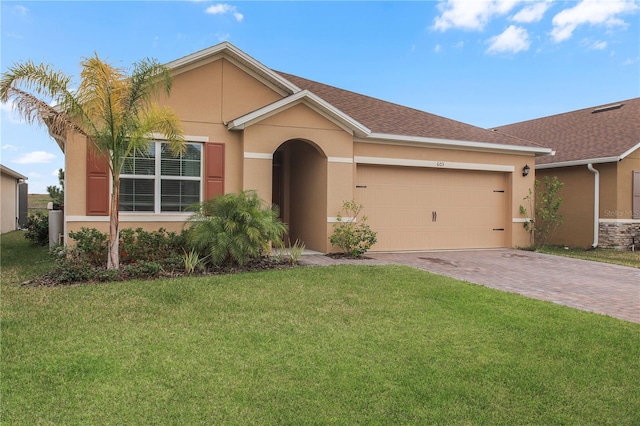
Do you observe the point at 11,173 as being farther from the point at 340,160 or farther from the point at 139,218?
the point at 340,160

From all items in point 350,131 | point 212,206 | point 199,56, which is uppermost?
point 199,56

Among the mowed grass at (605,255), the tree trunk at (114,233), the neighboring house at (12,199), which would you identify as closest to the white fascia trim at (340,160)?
the tree trunk at (114,233)

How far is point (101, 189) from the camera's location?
364 inches

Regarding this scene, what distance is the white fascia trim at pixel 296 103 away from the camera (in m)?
9.80

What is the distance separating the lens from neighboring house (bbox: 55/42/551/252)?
9602 mm

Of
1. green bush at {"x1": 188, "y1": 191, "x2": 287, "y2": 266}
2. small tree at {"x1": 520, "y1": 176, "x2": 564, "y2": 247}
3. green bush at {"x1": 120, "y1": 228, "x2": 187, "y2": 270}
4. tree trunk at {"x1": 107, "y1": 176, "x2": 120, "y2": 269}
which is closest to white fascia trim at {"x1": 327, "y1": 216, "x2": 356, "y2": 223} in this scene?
green bush at {"x1": 188, "y1": 191, "x2": 287, "y2": 266}

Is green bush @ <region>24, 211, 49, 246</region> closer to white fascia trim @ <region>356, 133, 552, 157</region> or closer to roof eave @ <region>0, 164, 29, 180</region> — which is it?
roof eave @ <region>0, 164, 29, 180</region>

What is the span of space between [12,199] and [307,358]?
24.1 m

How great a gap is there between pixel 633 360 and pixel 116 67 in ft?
28.4

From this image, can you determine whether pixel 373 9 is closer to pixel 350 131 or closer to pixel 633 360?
pixel 350 131

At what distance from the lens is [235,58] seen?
1033 centimetres

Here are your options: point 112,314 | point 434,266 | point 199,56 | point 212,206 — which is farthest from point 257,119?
point 112,314

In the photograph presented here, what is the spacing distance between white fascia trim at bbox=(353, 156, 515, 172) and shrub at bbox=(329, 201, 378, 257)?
1.37 metres

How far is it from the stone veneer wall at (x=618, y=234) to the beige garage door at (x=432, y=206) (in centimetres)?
398
